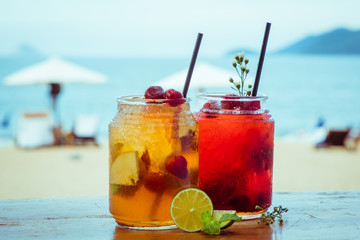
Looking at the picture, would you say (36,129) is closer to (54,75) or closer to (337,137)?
(54,75)

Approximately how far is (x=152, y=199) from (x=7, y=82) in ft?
35.9

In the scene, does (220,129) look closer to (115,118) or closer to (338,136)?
(115,118)

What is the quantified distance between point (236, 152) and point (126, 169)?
0.96 feet

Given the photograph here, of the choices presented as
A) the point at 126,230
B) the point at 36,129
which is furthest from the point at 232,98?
the point at 36,129

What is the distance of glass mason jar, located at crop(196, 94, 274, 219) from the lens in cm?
130

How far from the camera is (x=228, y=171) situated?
131 cm

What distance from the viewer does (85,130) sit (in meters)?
11.7

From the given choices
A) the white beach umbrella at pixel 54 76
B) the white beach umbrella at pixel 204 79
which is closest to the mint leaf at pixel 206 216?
the white beach umbrella at pixel 204 79

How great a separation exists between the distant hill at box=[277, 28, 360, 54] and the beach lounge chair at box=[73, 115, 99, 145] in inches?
1799

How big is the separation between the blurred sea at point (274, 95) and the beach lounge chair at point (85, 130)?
8.65 meters

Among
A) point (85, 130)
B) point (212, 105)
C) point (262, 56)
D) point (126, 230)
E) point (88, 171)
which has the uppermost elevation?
point (262, 56)

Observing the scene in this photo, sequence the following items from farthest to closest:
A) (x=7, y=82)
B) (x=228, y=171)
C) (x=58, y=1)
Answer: (x=58, y=1) < (x=7, y=82) < (x=228, y=171)

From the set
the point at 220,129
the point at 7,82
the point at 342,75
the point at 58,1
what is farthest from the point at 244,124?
the point at 58,1

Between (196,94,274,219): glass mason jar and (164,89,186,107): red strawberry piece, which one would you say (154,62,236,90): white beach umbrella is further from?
(164,89,186,107): red strawberry piece
